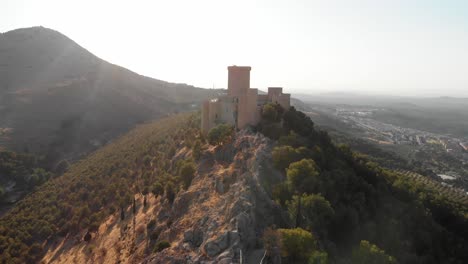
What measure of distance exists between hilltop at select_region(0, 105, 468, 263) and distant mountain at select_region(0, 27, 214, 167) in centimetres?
3755

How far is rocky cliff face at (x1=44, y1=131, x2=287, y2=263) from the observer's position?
17359 millimetres

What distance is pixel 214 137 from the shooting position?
2972 centimetres

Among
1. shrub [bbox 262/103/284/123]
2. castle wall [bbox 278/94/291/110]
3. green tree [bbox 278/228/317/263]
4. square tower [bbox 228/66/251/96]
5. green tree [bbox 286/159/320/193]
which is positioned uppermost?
square tower [bbox 228/66/251/96]

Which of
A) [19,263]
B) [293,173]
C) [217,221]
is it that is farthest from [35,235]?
[293,173]

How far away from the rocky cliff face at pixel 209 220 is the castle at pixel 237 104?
242 centimetres

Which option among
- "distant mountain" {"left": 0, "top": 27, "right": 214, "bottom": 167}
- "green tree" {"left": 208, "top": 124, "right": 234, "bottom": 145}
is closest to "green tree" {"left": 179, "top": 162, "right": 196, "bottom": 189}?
"green tree" {"left": 208, "top": 124, "right": 234, "bottom": 145}

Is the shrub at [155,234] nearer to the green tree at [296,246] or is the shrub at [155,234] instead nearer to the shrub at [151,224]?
the shrub at [151,224]

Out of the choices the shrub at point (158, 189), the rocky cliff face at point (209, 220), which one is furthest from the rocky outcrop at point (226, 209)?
the shrub at point (158, 189)

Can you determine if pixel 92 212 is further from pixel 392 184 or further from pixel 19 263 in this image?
pixel 392 184

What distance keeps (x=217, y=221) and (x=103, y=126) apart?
76.0m

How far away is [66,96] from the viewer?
94.1m

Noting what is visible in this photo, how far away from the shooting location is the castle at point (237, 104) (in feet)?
105

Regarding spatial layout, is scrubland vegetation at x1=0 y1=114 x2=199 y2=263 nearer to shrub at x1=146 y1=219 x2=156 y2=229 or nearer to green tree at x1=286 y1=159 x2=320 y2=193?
shrub at x1=146 y1=219 x2=156 y2=229

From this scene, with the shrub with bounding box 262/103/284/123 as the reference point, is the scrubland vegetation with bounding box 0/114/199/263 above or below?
below
